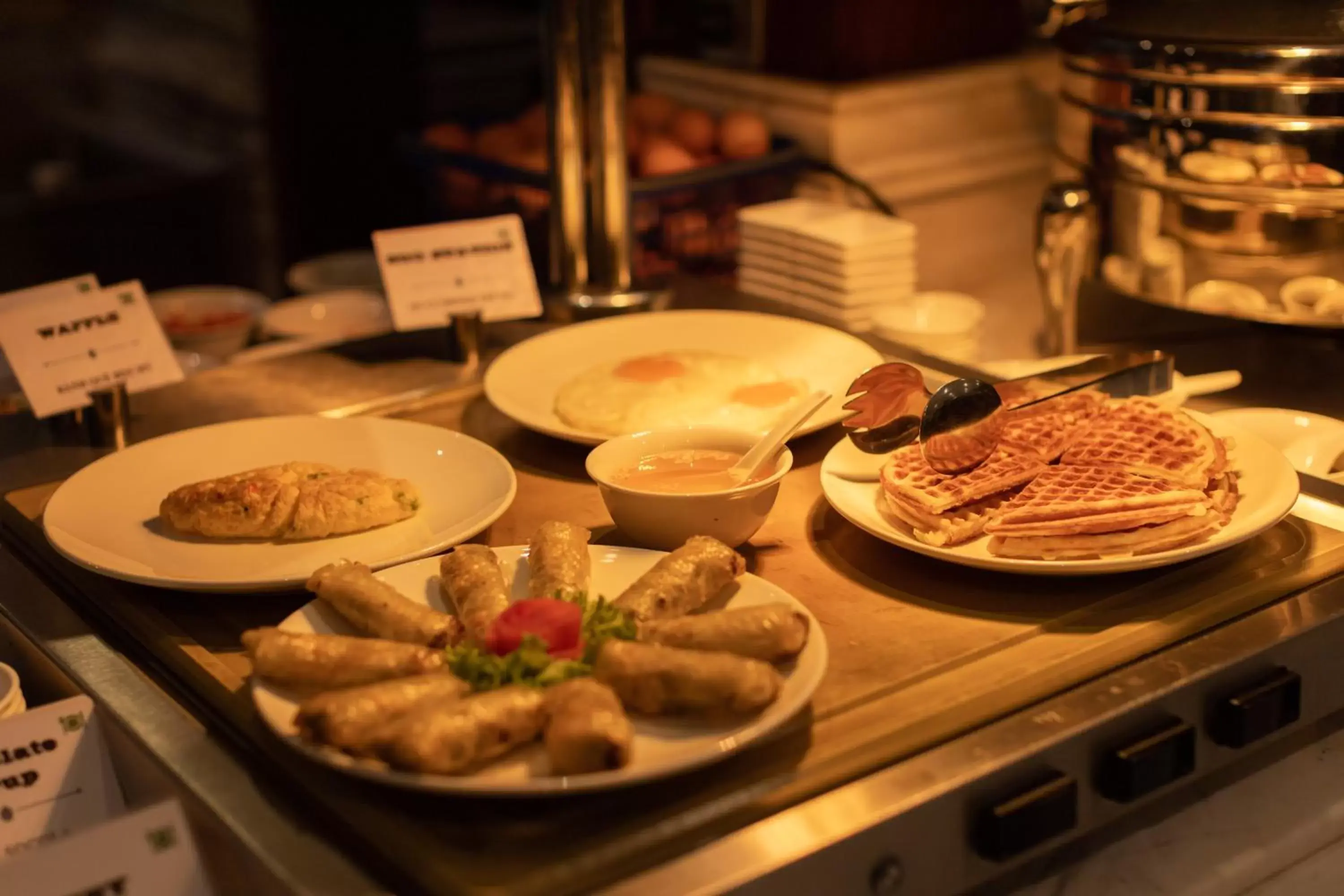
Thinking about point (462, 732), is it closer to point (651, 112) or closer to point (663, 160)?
point (663, 160)

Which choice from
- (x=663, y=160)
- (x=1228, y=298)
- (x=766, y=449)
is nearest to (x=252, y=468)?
(x=766, y=449)

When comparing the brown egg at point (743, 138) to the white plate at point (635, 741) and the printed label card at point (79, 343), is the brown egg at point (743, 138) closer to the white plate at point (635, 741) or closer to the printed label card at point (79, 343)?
the printed label card at point (79, 343)

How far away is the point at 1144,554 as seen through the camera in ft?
4.06

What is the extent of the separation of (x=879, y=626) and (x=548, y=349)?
2.42 ft

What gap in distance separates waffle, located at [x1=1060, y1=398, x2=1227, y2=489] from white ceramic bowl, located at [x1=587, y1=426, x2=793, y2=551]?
0.30 m

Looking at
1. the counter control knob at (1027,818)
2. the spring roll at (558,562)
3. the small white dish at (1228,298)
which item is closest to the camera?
the counter control knob at (1027,818)

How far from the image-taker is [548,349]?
5.97ft

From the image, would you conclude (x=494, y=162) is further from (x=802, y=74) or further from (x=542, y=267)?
(x=802, y=74)

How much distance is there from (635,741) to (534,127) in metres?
1.79

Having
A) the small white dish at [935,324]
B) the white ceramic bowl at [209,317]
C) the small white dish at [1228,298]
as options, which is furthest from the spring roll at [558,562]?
the white ceramic bowl at [209,317]

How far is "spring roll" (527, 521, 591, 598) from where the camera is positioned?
1.15m

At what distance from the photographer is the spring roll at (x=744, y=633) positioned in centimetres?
104

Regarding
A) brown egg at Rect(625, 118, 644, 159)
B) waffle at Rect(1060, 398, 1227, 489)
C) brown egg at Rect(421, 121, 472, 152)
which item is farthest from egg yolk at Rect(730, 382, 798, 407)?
brown egg at Rect(421, 121, 472, 152)

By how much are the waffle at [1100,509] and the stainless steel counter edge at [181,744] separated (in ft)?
2.00
